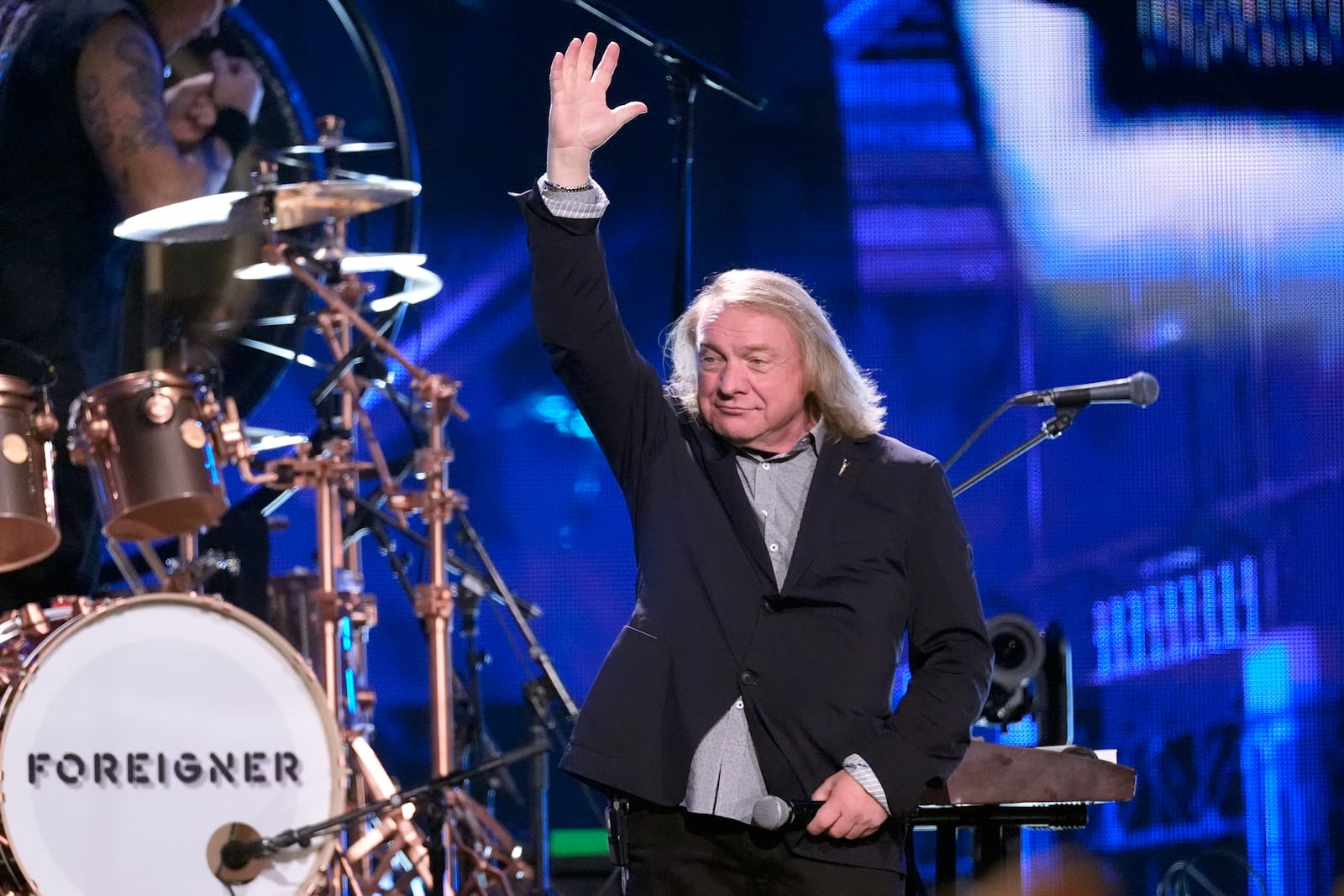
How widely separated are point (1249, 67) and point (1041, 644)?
2752mm

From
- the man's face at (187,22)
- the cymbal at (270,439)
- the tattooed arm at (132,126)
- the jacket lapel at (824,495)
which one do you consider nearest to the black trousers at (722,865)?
the jacket lapel at (824,495)

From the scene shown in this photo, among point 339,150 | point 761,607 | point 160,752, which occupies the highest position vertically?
point 339,150

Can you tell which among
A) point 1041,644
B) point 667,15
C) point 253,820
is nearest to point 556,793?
point 253,820

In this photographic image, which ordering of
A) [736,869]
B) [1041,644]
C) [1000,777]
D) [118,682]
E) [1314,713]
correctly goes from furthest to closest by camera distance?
1. [1314,713]
2. [118,682]
3. [1041,644]
4. [1000,777]
5. [736,869]

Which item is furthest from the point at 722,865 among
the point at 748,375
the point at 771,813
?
the point at 748,375

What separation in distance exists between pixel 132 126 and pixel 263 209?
33.9 inches

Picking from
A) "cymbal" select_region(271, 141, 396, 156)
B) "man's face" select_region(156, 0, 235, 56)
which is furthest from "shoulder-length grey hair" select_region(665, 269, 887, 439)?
"man's face" select_region(156, 0, 235, 56)

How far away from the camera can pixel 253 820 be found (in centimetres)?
369

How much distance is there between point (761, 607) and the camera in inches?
81.5

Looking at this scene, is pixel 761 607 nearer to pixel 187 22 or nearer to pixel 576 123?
pixel 576 123

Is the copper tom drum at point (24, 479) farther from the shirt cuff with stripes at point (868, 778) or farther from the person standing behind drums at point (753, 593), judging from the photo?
the shirt cuff with stripes at point (868, 778)

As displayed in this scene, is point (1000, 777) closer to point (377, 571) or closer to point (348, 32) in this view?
point (377, 571)

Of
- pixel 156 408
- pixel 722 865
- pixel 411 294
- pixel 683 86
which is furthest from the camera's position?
pixel 683 86

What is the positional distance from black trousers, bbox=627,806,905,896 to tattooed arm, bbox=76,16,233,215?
139 inches
